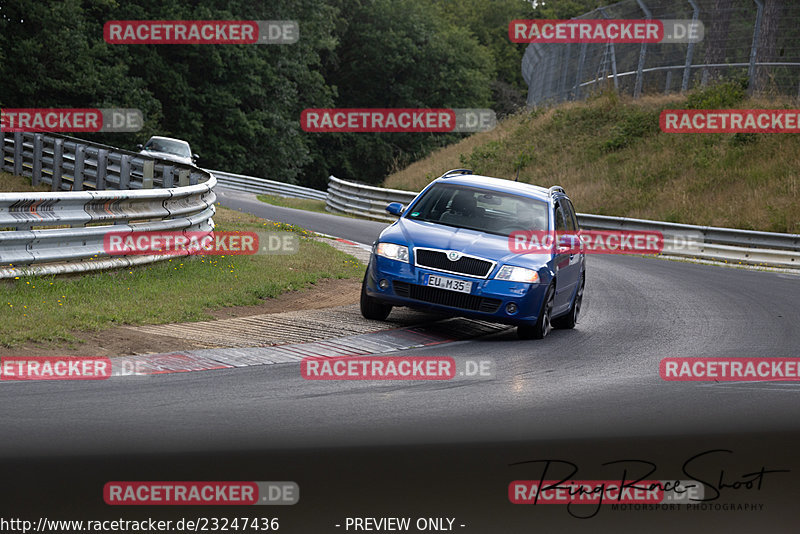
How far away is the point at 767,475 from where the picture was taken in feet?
20.1

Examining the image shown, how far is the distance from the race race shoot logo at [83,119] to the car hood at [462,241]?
31587 millimetres

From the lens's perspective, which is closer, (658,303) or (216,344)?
(216,344)

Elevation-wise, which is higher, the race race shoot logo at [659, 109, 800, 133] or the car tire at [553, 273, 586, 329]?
the race race shoot logo at [659, 109, 800, 133]

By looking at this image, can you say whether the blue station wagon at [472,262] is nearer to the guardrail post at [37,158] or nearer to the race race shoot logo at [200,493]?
the race race shoot logo at [200,493]

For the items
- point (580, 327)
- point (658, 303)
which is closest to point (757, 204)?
point (658, 303)

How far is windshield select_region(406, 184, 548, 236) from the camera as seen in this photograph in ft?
38.4

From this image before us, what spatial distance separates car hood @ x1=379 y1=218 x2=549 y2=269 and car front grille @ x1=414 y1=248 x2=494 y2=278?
0.07 meters

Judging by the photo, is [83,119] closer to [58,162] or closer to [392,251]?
[58,162]

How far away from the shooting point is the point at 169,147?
30281 millimetres

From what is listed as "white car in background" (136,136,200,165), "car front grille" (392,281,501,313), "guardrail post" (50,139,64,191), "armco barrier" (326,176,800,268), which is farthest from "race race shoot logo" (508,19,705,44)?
"car front grille" (392,281,501,313)

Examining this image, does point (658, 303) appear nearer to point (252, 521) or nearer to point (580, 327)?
point (580, 327)

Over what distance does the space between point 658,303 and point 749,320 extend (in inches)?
69.7

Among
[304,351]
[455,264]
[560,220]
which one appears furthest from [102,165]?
[304,351]

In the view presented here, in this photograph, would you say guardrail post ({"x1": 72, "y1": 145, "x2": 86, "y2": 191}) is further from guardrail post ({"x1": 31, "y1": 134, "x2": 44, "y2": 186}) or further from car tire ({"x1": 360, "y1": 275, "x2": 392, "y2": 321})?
car tire ({"x1": 360, "y1": 275, "x2": 392, "y2": 321})
